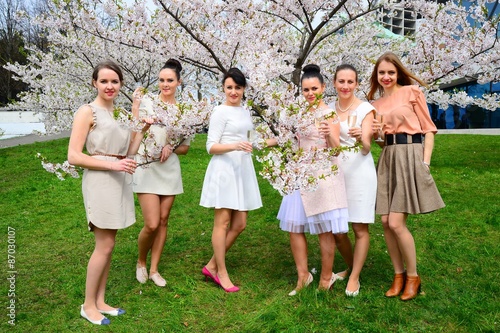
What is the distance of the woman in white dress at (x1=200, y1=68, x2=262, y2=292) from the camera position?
389cm

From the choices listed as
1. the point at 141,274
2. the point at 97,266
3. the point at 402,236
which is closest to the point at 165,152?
the point at 97,266

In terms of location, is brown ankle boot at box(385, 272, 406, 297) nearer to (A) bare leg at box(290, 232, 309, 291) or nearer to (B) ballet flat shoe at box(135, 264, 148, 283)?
(A) bare leg at box(290, 232, 309, 291)

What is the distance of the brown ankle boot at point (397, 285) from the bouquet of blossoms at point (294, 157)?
1151 millimetres

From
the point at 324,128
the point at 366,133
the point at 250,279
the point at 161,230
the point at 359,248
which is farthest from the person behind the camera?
the point at 250,279

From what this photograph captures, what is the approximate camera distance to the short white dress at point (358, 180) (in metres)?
3.71

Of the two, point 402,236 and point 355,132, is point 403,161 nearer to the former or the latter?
point 355,132

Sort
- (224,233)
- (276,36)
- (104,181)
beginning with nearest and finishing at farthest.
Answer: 1. (104,181)
2. (224,233)
3. (276,36)

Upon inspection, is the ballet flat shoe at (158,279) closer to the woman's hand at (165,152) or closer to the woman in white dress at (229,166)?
the woman in white dress at (229,166)

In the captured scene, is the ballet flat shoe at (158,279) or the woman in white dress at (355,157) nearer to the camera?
the woman in white dress at (355,157)

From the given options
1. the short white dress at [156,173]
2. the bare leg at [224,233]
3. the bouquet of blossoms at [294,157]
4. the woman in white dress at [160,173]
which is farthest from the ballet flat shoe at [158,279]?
the bouquet of blossoms at [294,157]

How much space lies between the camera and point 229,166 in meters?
3.94

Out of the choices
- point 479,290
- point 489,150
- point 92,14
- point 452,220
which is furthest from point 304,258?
point 489,150

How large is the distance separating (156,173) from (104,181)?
75 cm

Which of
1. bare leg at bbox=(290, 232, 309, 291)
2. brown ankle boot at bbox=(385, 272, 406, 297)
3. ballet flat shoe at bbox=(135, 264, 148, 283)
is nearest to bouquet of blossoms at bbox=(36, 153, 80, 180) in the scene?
ballet flat shoe at bbox=(135, 264, 148, 283)
